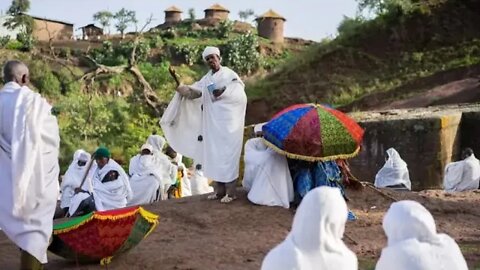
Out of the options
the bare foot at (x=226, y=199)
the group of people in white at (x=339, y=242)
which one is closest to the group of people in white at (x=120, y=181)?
the bare foot at (x=226, y=199)

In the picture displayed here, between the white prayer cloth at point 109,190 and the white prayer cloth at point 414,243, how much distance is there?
269 inches

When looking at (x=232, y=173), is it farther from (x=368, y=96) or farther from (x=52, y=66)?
(x=52, y=66)

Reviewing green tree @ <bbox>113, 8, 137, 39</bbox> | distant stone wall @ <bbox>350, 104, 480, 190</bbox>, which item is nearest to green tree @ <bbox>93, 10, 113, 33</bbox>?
green tree @ <bbox>113, 8, 137, 39</bbox>

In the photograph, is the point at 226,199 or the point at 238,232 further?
the point at 226,199

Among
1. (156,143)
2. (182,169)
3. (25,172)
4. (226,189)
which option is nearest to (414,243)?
(25,172)

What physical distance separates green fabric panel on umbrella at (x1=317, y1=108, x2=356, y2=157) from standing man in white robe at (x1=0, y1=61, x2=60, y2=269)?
3.76 metres

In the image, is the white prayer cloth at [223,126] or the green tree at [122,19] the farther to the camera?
the green tree at [122,19]

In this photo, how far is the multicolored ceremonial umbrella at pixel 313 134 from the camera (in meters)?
8.85

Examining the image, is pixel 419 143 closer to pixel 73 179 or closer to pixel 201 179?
pixel 201 179

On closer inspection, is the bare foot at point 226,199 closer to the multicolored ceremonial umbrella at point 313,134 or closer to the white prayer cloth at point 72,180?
the multicolored ceremonial umbrella at point 313,134

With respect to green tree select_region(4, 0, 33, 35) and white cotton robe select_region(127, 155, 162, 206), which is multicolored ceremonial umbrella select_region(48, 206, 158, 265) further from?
Answer: green tree select_region(4, 0, 33, 35)

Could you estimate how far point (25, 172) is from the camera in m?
5.96

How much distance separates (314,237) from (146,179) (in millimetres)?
8571

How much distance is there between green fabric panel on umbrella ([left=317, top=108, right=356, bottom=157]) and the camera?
29.2 feet
